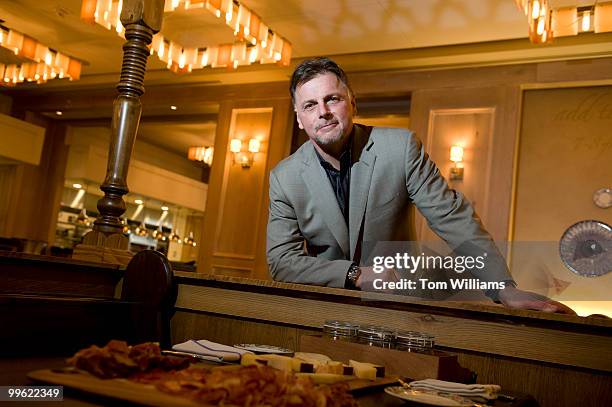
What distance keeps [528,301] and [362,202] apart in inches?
28.3

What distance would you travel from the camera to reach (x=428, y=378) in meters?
A: 1.29

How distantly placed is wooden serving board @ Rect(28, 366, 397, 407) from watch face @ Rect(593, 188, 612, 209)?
5.49 m

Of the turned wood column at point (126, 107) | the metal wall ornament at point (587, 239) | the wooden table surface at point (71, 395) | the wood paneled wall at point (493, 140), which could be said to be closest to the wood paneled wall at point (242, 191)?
the wood paneled wall at point (493, 140)

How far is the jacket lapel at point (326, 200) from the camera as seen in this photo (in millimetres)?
2104

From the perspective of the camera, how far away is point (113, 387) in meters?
0.85

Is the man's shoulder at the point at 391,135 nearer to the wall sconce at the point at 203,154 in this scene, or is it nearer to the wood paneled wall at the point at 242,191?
the wood paneled wall at the point at 242,191

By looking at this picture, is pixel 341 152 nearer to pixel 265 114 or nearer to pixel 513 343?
pixel 513 343

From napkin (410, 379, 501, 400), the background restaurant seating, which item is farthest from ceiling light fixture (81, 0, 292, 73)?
napkin (410, 379, 501, 400)

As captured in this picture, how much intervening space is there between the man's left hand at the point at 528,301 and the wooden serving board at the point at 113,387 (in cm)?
101

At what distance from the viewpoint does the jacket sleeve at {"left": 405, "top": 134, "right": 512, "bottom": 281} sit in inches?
73.1

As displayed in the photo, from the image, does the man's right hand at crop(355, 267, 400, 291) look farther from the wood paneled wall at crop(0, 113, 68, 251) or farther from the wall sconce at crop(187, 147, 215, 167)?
the wood paneled wall at crop(0, 113, 68, 251)

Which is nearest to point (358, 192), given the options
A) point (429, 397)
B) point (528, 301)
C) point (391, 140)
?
point (391, 140)

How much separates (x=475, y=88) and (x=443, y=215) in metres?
4.45

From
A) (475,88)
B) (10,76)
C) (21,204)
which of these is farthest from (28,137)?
(475,88)
